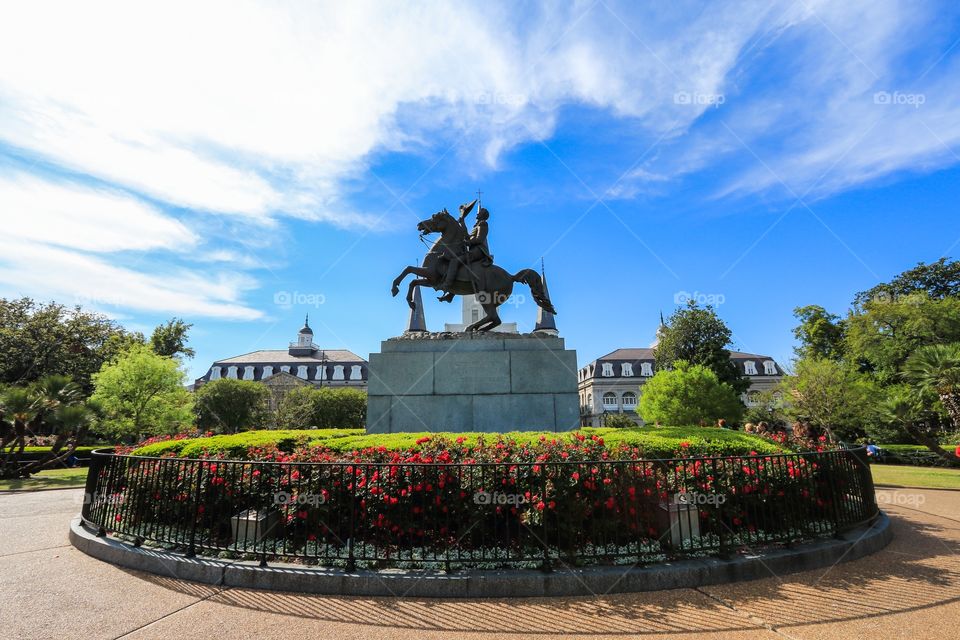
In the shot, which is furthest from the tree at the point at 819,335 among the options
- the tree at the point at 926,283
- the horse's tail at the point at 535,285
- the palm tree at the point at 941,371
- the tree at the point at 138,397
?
the tree at the point at 138,397

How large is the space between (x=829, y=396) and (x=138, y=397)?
4458cm

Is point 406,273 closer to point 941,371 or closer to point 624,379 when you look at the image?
point 941,371

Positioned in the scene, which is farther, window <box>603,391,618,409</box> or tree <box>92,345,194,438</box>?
window <box>603,391,618,409</box>

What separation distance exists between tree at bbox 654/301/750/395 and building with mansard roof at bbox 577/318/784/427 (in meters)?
31.1

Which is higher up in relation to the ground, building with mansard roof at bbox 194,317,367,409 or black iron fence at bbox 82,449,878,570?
building with mansard roof at bbox 194,317,367,409

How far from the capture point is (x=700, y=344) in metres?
50.1

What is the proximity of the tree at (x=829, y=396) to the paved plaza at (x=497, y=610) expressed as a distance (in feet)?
100

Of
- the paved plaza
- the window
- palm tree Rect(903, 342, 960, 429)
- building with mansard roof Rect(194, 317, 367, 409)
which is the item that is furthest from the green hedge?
the window

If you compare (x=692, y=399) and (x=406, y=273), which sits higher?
(x=406, y=273)

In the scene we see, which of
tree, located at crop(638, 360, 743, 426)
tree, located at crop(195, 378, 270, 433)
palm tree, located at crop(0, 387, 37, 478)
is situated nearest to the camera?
palm tree, located at crop(0, 387, 37, 478)

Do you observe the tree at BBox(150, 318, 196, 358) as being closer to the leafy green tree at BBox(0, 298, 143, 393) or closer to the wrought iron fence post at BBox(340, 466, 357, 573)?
the leafy green tree at BBox(0, 298, 143, 393)

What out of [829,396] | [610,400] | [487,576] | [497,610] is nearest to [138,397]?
[487,576]

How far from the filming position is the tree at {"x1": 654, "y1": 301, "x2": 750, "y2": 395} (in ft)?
158

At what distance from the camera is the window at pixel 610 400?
84.3 m
